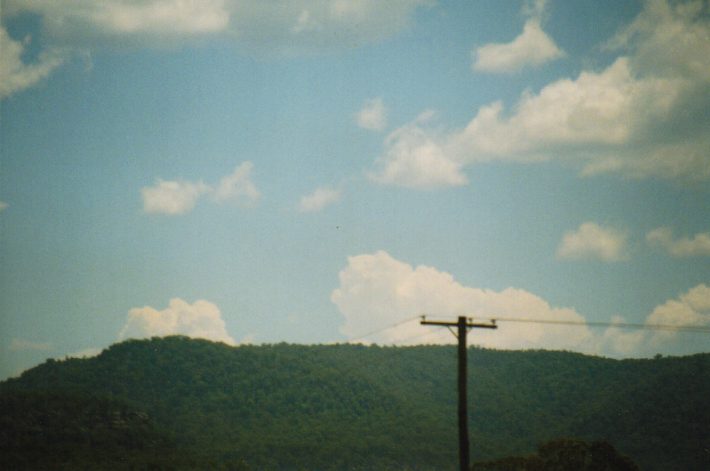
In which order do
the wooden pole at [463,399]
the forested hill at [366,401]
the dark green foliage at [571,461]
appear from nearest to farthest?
the wooden pole at [463,399] < the dark green foliage at [571,461] < the forested hill at [366,401]

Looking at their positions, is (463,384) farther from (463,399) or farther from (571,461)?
(571,461)

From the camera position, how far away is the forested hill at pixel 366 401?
82875 mm

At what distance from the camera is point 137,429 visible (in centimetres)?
8088

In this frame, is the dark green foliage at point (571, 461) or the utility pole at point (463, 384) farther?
the dark green foliage at point (571, 461)

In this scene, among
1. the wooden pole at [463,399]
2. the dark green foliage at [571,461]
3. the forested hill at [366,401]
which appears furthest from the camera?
the forested hill at [366,401]

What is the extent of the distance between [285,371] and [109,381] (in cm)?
3652

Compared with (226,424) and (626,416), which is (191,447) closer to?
(226,424)

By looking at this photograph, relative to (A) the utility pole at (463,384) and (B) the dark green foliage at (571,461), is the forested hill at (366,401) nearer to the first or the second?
(B) the dark green foliage at (571,461)

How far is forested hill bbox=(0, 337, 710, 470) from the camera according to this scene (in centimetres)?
8288

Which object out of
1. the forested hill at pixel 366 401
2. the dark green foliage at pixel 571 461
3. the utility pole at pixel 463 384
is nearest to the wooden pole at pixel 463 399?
the utility pole at pixel 463 384

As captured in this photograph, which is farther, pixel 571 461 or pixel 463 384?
pixel 571 461

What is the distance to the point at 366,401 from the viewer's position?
11981cm

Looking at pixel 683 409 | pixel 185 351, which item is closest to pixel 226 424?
pixel 185 351

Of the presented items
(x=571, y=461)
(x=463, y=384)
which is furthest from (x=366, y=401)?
(x=463, y=384)
